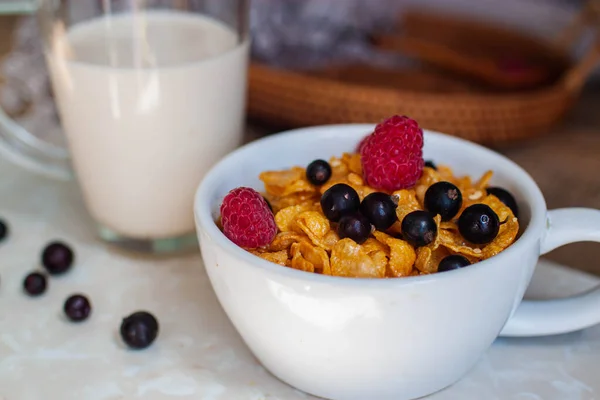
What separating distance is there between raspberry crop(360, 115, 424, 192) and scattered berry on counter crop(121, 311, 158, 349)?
0.74 feet

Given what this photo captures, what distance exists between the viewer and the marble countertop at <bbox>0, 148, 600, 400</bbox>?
0.56 m

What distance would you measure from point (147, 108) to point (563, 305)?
422 millimetres

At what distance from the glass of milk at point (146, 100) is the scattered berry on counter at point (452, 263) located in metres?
0.32

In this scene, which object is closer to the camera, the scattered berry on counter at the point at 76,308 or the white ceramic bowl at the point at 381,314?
the white ceramic bowl at the point at 381,314

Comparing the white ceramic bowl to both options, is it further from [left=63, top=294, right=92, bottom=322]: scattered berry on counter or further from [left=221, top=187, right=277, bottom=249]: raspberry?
[left=63, top=294, right=92, bottom=322]: scattered berry on counter

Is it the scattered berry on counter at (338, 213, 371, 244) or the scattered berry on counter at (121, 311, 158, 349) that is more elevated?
the scattered berry on counter at (338, 213, 371, 244)

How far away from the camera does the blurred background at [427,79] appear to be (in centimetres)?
92

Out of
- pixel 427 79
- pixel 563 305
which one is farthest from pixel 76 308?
pixel 427 79

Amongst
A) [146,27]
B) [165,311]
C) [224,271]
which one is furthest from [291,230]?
[146,27]

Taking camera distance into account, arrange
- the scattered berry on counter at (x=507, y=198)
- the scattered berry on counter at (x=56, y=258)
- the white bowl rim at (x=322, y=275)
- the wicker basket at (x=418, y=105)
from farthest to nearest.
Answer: the wicker basket at (x=418, y=105), the scattered berry on counter at (x=56, y=258), the scattered berry on counter at (x=507, y=198), the white bowl rim at (x=322, y=275)

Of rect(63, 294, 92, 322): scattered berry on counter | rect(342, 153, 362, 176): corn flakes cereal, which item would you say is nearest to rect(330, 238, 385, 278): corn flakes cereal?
rect(342, 153, 362, 176): corn flakes cereal

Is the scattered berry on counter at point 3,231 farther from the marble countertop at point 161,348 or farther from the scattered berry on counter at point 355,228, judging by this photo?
the scattered berry on counter at point 355,228

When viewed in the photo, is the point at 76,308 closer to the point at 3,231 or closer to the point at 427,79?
the point at 3,231

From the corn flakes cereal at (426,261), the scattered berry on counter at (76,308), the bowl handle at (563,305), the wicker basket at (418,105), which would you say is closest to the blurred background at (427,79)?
the wicker basket at (418,105)
